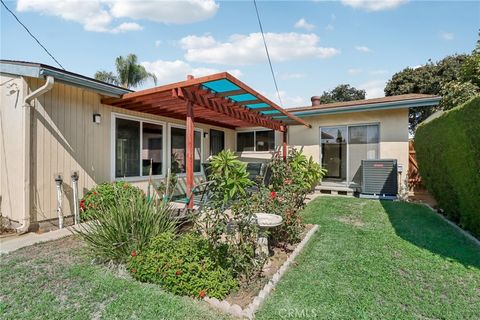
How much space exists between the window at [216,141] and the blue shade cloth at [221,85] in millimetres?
5123

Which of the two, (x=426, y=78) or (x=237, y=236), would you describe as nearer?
(x=237, y=236)

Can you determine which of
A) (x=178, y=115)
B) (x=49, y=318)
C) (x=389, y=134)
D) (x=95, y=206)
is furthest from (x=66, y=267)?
(x=389, y=134)

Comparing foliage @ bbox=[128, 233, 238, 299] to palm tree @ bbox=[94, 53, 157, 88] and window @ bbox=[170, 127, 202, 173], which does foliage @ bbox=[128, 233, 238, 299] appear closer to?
window @ bbox=[170, 127, 202, 173]

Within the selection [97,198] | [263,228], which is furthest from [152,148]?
[263,228]

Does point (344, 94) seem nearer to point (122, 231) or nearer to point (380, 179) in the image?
point (380, 179)

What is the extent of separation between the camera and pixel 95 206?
4.83m

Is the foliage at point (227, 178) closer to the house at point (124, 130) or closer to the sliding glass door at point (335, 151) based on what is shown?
the house at point (124, 130)

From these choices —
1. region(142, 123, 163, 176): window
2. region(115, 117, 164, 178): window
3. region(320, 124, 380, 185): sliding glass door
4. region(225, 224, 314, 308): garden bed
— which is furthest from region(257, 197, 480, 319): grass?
region(142, 123, 163, 176): window

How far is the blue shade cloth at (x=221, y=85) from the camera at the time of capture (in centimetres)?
432

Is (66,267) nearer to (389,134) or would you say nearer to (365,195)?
(365,195)

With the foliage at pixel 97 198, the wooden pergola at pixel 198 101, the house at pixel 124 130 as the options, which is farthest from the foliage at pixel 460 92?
the foliage at pixel 97 198

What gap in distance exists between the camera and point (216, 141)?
10.3m

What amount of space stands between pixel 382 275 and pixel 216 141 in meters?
8.09

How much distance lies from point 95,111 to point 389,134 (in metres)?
8.62
